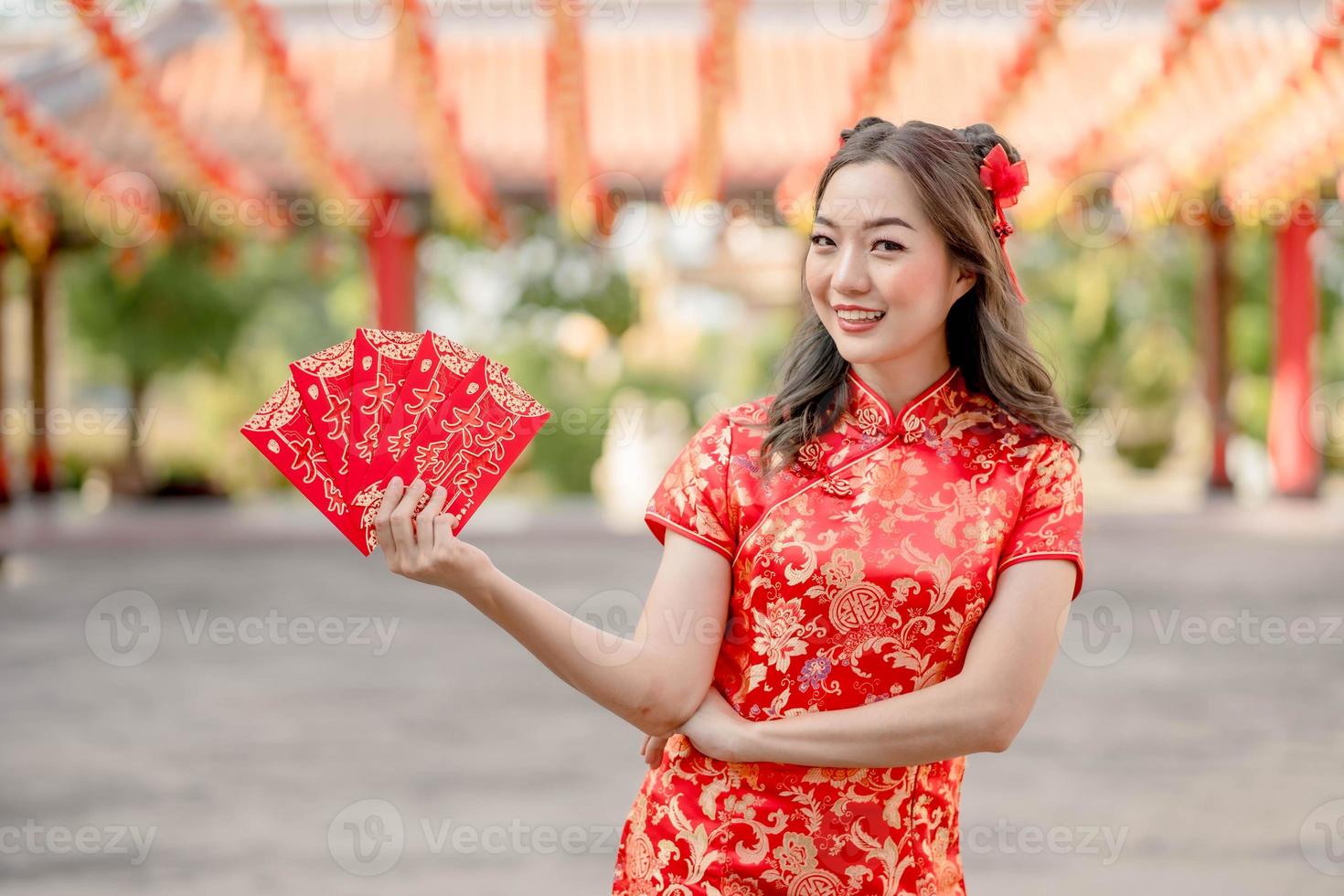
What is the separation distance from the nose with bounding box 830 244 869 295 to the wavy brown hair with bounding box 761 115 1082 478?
3.2 inches

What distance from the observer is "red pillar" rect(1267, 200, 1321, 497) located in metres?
11.8

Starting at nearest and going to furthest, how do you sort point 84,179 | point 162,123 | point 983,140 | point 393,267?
point 983,140
point 162,123
point 84,179
point 393,267

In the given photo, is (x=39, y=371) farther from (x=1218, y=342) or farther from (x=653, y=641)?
(x=653, y=641)

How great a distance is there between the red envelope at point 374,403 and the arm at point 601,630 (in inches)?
1.4

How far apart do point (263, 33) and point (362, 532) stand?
5.89 meters

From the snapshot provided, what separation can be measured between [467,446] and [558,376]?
11.9 meters

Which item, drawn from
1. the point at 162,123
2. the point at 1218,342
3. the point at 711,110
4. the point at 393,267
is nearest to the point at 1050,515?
the point at 711,110

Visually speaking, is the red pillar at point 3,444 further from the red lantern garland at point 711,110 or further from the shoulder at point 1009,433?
the shoulder at point 1009,433

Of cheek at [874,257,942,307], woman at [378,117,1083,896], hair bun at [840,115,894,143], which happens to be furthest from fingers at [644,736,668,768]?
hair bun at [840,115,894,143]

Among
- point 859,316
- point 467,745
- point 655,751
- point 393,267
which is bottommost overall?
point 467,745

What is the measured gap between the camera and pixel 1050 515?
4.30 ft

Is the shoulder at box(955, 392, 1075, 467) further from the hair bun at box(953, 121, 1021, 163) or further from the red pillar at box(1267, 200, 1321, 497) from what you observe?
the red pillar at box(1267, 200, 1321, 497)

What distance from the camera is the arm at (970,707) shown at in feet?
4.14

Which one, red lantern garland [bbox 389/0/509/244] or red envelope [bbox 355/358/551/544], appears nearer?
red envelope [bbox 355/358/551/544]
